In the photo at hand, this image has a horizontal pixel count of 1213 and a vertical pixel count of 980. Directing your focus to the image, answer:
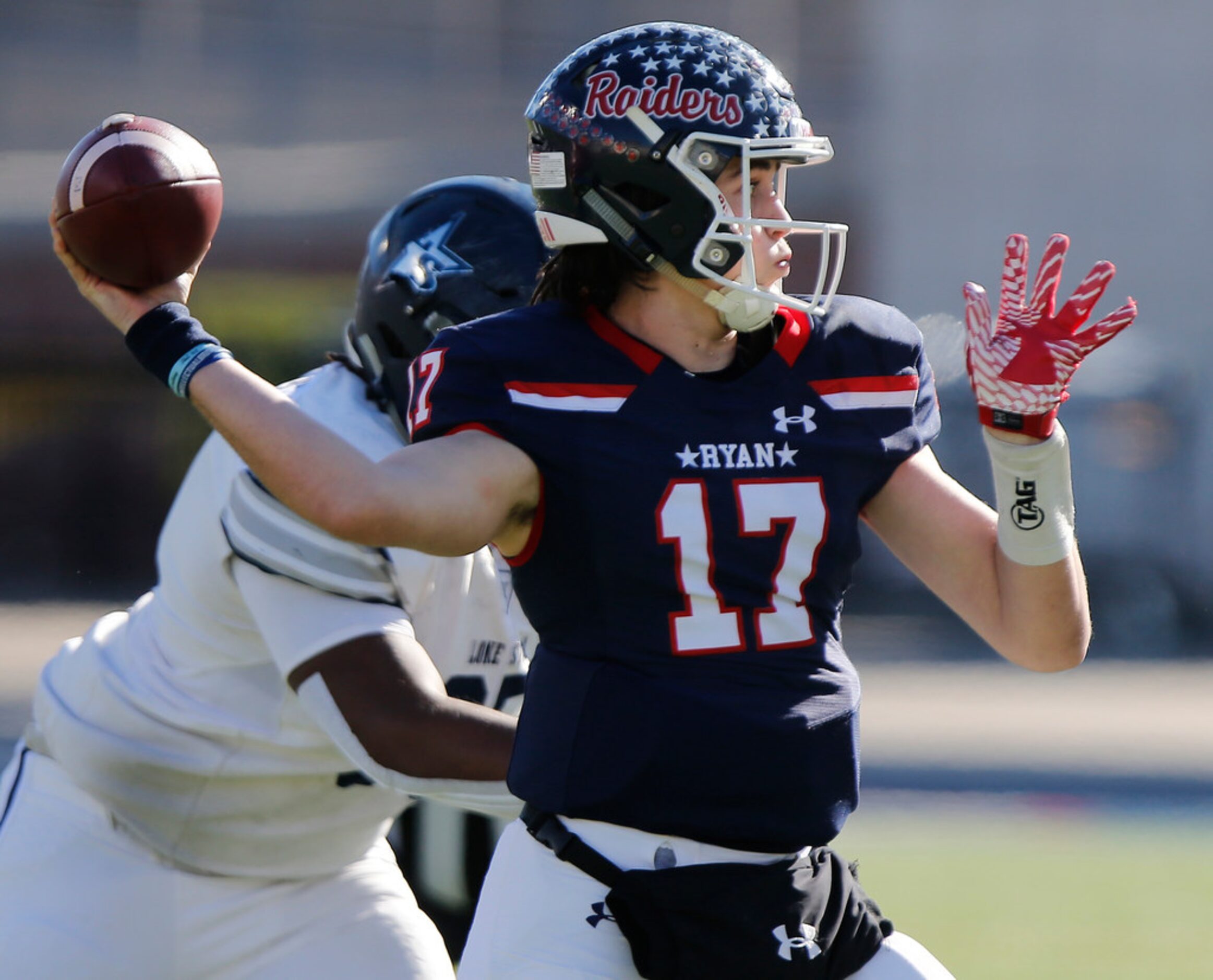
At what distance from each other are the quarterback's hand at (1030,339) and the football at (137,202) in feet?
3.03

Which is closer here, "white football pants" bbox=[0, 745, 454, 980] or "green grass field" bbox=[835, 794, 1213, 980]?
"white football pants" bbox=[0, 745, 454, 980]

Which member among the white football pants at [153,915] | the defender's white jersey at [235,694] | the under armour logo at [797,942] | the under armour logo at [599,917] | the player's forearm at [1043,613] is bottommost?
the white football pants at [153,915]

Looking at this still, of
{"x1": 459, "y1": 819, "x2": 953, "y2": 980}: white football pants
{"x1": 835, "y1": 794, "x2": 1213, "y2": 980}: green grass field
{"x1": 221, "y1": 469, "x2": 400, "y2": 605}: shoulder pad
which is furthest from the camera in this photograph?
{"x1": 835, "y1": 794, "x2": 1213, "y2": 980}: green grass field

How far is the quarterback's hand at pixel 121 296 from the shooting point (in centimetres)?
199

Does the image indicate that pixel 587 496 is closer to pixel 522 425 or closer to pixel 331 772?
pixel 522 425

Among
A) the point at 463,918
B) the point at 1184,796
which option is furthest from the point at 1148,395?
the point at 463,918

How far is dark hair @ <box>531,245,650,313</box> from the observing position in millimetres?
2127

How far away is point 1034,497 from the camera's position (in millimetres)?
2016

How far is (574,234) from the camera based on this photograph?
7.07 ft

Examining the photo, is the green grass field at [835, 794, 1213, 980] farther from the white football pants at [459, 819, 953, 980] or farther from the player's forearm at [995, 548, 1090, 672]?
the white football pants at [459, 819, 953, 980]

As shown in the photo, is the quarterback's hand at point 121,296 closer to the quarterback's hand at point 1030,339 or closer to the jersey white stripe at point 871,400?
the jersey white stripe at point 871,400

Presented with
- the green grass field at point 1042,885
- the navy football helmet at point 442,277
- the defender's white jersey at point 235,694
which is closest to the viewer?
the defender's white jersey at point 235,694

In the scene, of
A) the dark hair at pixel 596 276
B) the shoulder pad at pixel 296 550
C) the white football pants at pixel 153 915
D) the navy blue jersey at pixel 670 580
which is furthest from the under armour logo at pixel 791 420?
the white football pants at pixel 153 915

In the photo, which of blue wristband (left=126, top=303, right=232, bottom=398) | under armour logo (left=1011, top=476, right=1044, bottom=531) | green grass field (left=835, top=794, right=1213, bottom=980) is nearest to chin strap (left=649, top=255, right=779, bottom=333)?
under armour logo (left=1011, top=476, right=1044, bottom=531)
